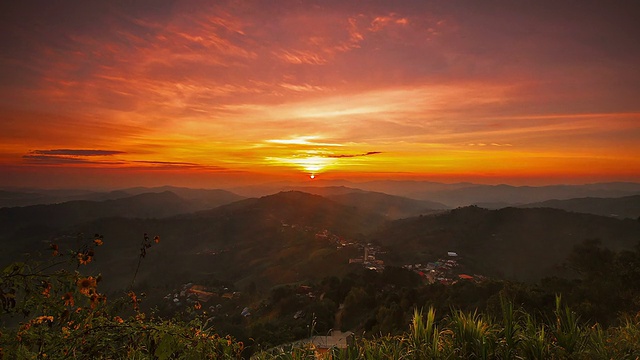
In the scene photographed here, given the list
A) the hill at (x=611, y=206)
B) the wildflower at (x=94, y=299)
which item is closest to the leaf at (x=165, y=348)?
the wildflower at (x=94, y=299)

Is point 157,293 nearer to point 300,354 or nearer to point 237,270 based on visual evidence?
point 237,270

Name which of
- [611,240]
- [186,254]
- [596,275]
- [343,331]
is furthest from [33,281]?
[186,254]

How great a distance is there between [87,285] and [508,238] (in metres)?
122

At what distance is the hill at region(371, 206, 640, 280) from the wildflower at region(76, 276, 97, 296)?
285 ft

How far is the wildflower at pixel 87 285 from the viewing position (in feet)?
9.37

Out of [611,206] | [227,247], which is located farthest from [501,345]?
[611,206]

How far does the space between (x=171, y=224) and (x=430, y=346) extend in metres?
186

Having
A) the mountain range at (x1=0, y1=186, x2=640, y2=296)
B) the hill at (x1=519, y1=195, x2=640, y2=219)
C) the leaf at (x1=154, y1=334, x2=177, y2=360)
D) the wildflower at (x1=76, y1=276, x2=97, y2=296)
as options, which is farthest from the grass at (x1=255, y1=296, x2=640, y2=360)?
the hill at (x1=519, y1=195, x2=640, y2=219)

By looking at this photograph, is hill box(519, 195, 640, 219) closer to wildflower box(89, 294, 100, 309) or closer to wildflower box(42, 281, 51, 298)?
wildflower box(89, 294, 100, 309)

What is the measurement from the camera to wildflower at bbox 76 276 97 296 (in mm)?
2855

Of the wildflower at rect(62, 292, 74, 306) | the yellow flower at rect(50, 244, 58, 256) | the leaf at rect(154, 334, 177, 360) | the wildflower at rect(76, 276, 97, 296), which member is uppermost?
the yellow flower at rect(50, 244, 58, 256)

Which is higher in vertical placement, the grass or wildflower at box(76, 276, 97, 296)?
wildflower at box(76, 276, 97, 296)

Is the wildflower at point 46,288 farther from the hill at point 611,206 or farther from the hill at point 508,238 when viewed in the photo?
the hill at point 611,206

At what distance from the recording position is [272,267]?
344ft
